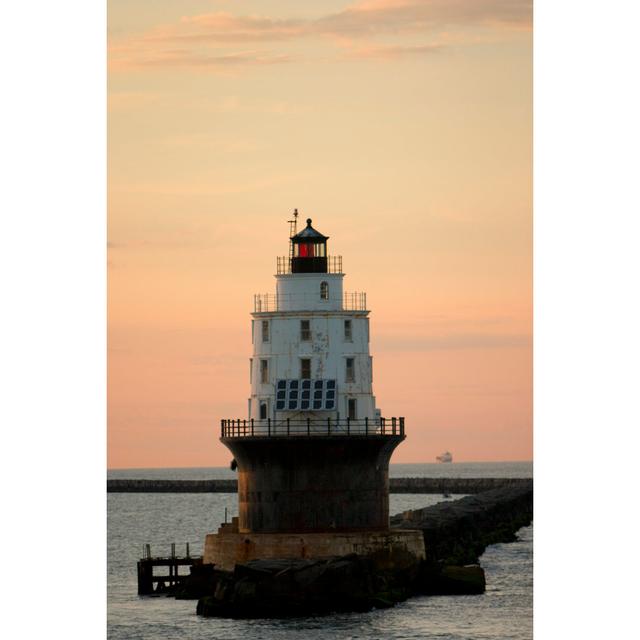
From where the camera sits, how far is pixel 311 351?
58.7 m

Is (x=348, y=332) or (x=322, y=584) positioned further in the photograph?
(x=348, y=332)

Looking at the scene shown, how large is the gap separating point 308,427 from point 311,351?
219 cm

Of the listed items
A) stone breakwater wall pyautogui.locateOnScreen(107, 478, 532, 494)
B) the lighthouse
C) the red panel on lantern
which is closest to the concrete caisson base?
the lighthouse

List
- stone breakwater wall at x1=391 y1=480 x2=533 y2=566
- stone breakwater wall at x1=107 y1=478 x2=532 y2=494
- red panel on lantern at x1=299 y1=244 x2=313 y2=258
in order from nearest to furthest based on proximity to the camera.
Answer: red panel on lantern at x1=299 y1=244 x2=313 y2=258
stone breakwater wall at x1=391 y1=480 x2=533 y2=566
stone breakwater wall at x1=107 y1=478 x2=532 y2=494

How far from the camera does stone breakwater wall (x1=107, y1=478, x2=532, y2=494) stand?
6905 inches

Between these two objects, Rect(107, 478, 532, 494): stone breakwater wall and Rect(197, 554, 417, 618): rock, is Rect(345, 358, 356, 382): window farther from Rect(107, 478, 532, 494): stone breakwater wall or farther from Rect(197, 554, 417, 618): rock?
Rect(107, 478, 532, 494): stone breakwater wall

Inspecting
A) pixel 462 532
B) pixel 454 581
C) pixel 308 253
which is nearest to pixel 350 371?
pixel 308 253

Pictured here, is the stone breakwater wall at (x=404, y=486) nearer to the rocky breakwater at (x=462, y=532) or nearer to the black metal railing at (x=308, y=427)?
the rocky breakwater at (x=462, y=532)

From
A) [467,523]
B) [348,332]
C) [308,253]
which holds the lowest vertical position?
[467,523]

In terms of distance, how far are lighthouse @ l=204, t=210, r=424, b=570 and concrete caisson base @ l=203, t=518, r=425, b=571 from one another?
0.03m

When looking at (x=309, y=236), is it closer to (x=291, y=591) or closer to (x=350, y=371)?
(x=350, y=371)

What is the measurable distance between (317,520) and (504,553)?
24.5 metres
